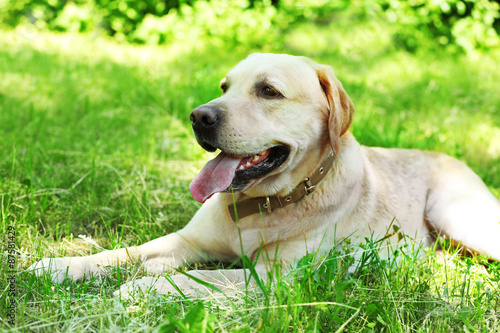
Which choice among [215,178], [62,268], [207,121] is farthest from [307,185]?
[62,268]

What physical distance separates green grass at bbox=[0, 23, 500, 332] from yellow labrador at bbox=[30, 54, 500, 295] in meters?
0.20

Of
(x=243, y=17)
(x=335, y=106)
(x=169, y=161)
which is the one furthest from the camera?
(x=243, y=17)

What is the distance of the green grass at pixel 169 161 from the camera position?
6.85ft

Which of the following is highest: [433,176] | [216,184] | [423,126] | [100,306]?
[216,184]

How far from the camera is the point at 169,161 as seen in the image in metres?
4.31

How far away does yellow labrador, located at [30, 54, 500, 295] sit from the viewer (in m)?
2.56

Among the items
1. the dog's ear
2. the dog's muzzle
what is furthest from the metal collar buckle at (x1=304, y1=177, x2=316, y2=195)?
the dog's muzzle

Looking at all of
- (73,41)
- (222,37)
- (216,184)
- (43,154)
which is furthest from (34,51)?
(216,184)

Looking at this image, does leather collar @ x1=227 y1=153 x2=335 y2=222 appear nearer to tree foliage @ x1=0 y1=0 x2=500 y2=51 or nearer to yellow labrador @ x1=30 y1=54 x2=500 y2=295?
yellow labrador @ x1=30 y1=54 x2=500 y2=295

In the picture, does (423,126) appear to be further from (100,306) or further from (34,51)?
(34,51)

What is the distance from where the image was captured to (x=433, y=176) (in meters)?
3.54

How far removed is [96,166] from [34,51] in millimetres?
4369

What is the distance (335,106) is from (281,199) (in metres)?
0.62

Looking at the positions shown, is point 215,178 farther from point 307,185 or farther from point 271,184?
point 307,185
